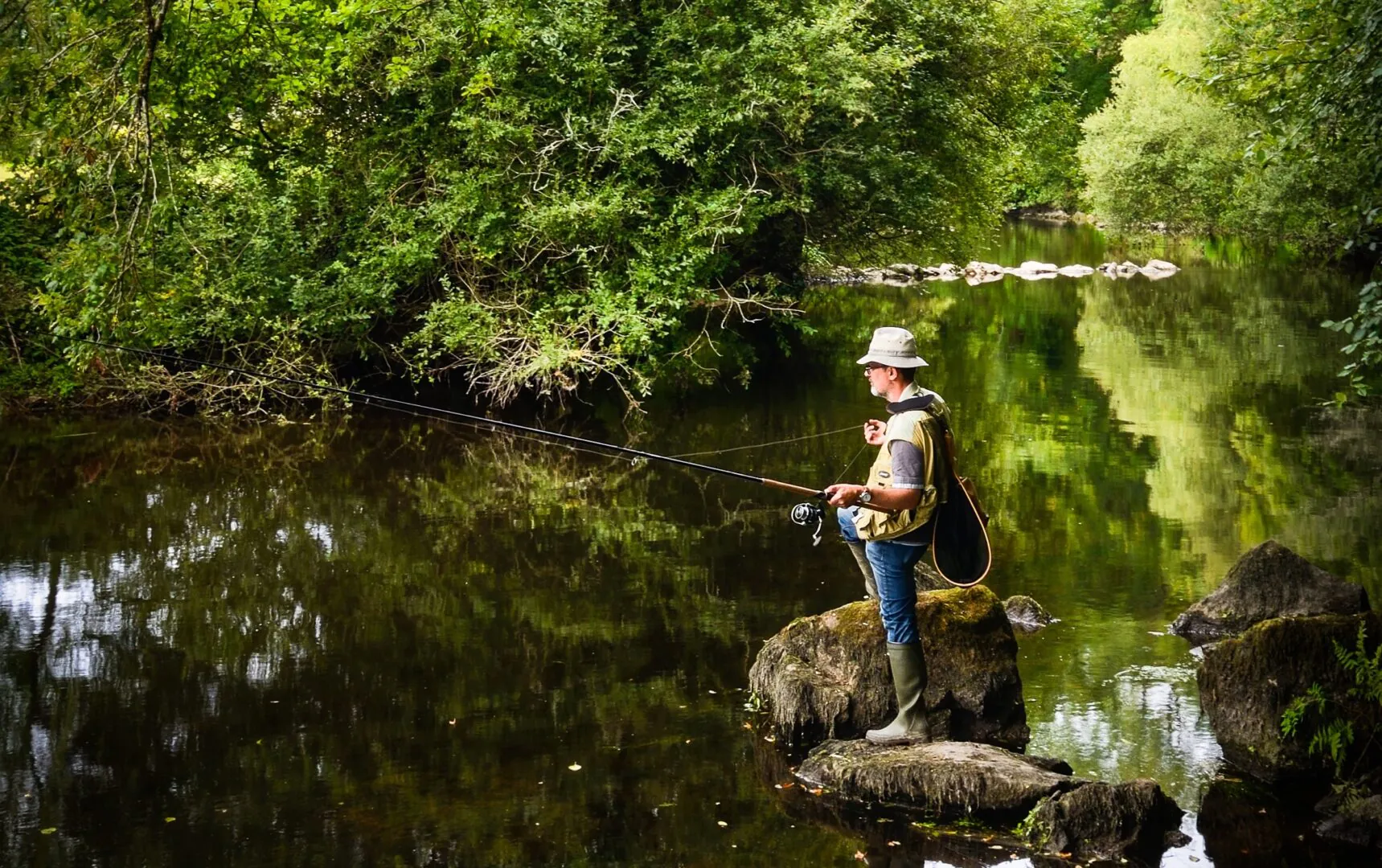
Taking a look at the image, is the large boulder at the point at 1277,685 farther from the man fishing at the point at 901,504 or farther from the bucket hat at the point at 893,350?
the bucket hat at the point at 893,350

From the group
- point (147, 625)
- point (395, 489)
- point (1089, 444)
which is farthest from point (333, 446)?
point (1089, 444)

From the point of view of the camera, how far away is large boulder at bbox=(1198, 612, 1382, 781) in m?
6.90

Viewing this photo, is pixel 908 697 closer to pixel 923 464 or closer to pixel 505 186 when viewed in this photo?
pixel 923 464

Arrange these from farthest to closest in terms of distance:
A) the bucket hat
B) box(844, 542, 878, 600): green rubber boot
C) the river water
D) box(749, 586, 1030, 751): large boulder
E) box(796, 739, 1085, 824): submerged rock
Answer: box(844, 542, 878, 600): green rubber boot → box(749, 586, 1030, 751): large boulder → the bucket hat → the river water → box(796, 739, 1085, 824): submerged rock

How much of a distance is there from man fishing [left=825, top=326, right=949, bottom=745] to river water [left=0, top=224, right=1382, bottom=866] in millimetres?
773

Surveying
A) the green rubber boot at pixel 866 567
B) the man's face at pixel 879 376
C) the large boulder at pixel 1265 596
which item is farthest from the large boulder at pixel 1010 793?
the large boulder at pixel 1265 596

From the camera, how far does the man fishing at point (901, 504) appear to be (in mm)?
6727

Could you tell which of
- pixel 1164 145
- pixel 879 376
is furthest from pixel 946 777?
pixel 1164 145

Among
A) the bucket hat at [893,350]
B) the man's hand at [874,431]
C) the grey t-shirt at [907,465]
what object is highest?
the bucket hat at [893,350]

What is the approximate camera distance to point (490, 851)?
621 cm

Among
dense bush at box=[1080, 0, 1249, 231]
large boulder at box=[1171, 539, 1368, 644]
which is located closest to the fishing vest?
large boulder at box=[1171, 539, 1368, 644]

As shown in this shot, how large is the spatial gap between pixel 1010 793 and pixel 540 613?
4.47m

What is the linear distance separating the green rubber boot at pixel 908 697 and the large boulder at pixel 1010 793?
4.6 inches

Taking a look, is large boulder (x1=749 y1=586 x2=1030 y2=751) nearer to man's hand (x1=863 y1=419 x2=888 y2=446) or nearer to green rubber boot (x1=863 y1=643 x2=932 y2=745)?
green rubber boot (x1=863 y1=643 x2=932 y2=745)
